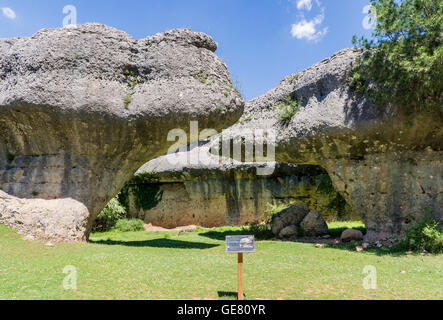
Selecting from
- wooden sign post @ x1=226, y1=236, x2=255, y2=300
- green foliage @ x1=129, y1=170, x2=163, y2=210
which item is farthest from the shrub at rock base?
green foliage @ x1=129, y1=170, x2=163, y2=210

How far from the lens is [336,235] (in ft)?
50.2

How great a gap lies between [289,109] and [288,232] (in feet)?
17.6

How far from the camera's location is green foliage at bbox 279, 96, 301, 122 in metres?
15.0

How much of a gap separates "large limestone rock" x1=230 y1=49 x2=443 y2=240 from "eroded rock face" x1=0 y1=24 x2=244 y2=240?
3.89 m

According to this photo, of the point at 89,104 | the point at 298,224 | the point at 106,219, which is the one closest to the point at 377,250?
the point at 298,224

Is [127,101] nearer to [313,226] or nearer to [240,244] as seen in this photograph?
[240,244]

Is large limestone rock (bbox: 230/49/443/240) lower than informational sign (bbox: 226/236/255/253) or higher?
higher

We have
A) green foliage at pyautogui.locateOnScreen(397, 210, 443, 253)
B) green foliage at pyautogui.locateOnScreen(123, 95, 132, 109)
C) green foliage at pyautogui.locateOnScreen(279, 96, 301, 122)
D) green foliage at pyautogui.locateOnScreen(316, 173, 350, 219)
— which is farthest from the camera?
green foliage at pyautogui.locateOnScreen(316, 173, 350, 219)

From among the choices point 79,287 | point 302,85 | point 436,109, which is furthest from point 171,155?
point 79,287

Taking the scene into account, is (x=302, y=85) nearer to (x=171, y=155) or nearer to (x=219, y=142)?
(x=219, y=142)

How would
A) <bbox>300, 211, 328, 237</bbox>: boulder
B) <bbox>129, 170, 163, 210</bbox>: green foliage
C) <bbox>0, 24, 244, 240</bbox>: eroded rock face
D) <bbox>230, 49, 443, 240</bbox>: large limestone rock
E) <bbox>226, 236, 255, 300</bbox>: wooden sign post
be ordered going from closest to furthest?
<bbox>226, 236, 255, 300</bbox>: wooden sign post < <bbox>0, 24, 244, 240</bbox>: eroded rock face < <bbox>230, 49, 443, 240</bbox>: large limestone rock < <bbox>300, 211, 328, 237</bbox>: boulder < <bbox>129, 170, 163, 210</bbox>: green foliage

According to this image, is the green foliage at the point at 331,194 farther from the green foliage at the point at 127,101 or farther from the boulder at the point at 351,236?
the green foliage at the point at 127,101

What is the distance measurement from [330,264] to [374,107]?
22.1 feet

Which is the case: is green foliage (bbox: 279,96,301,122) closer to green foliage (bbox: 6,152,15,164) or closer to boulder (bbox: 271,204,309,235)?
boulder (bbox: 271,204,309,235)
